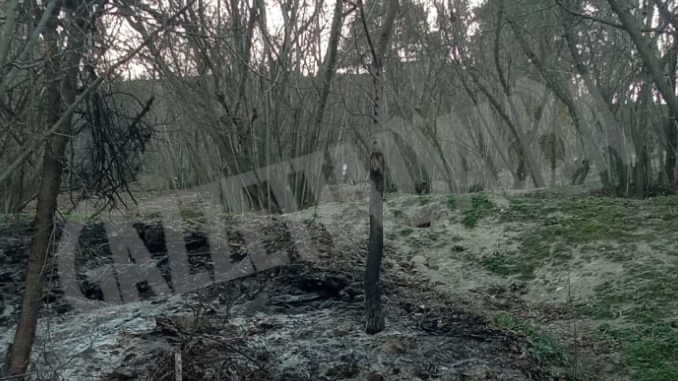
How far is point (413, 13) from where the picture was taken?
7.87 meters

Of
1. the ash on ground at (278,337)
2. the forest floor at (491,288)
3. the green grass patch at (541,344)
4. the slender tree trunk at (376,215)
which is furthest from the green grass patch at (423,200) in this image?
the slender tree trunk at (376,215)

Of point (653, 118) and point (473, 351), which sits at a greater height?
point (653, 118)


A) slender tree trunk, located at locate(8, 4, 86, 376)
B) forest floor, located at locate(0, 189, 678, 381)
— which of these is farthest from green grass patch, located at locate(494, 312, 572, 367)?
slender tree trunk, located at locate(8, 4, 86, 376)

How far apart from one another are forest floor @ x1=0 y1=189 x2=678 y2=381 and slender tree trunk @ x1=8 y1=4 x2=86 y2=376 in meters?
0.56

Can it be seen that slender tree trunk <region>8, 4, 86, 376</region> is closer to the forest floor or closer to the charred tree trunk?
the forest floor

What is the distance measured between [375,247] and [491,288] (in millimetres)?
1278

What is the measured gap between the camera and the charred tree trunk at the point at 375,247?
3162 mm

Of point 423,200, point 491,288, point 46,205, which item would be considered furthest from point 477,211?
point 46,205

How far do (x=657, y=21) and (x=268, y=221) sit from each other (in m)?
3.94

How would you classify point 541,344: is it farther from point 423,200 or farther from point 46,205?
point 423,200

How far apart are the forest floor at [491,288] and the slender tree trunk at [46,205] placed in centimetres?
56

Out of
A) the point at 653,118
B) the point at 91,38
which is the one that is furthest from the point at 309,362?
the point at 653,118

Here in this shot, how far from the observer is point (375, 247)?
3.22m

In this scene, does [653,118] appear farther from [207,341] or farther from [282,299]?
[207,341]
